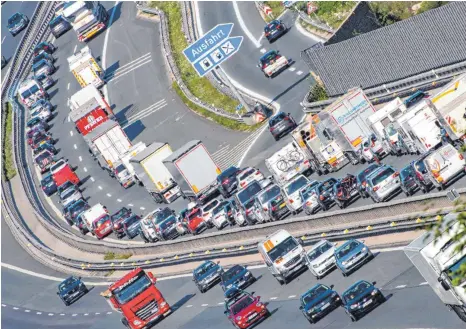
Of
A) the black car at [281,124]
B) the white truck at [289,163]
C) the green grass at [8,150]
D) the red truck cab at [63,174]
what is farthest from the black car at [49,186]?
the white truck at [289,163]

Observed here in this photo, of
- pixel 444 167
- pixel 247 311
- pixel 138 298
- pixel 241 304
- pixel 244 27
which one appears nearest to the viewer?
pixel 247 311

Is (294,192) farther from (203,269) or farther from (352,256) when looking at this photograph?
(352,256)

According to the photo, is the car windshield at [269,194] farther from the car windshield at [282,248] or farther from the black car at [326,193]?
the car windshield at [282,248]

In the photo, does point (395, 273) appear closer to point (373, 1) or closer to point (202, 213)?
point (202, 213)

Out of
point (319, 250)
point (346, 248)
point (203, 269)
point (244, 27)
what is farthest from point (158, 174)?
point (346, 248)

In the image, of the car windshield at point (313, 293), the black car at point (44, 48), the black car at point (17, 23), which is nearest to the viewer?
the car windshield at point (313, 293)

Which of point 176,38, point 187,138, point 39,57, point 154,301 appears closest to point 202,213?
point 154,301

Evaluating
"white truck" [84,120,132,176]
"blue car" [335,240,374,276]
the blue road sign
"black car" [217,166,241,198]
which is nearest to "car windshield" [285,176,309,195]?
"blue car" [335,240,374,276]

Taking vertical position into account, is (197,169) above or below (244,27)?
below
